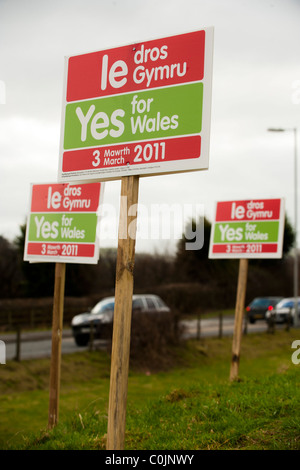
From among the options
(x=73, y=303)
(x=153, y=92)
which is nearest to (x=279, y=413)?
(x=153, y=92)

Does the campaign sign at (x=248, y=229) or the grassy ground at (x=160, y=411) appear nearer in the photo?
the grassy ground at (x=160, y=411)

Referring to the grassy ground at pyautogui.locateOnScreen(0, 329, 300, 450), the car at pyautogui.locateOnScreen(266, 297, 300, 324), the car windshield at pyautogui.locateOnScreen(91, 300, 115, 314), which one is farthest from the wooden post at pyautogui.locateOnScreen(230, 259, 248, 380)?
the car at pyautogui.locateOnScreen(266, 297, 300, 324)

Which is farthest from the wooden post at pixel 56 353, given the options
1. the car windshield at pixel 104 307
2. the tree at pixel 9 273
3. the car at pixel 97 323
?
the tree at pixel 9 273

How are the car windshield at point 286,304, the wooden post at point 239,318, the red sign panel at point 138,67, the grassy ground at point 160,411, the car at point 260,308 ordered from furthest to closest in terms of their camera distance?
the car at point 260,308 → the car windshield at point 286,304 → the wooden post at point 239,318 → the grassy ground at point 160,411 → the red sign panel at point 138,67

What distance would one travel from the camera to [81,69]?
13.6 feet

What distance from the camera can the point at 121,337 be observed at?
11.6 ft

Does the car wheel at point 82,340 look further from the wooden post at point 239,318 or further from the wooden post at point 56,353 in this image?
the wooden post at point 56,353

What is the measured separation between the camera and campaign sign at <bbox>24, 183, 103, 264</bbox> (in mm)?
7074

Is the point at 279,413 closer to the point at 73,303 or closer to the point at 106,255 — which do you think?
the point at 73,303

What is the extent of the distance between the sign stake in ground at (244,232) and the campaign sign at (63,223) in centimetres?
324

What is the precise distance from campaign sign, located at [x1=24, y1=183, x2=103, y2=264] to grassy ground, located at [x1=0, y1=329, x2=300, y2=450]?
1.94 metres

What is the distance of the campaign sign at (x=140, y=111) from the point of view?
3627mm

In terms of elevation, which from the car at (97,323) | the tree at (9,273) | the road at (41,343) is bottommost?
the road at (41,343)

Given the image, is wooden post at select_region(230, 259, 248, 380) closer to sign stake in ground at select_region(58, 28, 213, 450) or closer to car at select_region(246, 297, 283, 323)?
sign stake in ground at select_region(58, 28, 213, 450)
